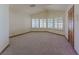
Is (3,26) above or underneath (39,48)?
above

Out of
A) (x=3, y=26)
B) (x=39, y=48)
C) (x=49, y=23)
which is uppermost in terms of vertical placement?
(x=49, y=23)

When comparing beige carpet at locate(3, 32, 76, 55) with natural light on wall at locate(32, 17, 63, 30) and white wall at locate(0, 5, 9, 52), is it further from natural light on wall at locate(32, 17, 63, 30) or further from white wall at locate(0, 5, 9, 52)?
natural light on wall at locate(32, 17, 63, 30)

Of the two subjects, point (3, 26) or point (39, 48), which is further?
point (39, 48)

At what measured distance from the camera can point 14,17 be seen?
29.6ft

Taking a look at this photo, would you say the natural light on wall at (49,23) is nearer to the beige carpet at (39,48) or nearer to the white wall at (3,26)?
the beige carpet at (39,48)

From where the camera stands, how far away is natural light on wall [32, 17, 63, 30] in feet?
36.1

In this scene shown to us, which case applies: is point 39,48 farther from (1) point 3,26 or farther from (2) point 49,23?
(2) point 49,23

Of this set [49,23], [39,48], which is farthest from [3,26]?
[49,23]

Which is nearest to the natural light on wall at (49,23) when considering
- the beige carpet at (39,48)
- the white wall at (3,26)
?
the beige carpet at (39,48)

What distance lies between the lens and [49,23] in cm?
1341

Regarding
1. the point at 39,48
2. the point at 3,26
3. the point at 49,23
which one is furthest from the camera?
the point at 49,23
